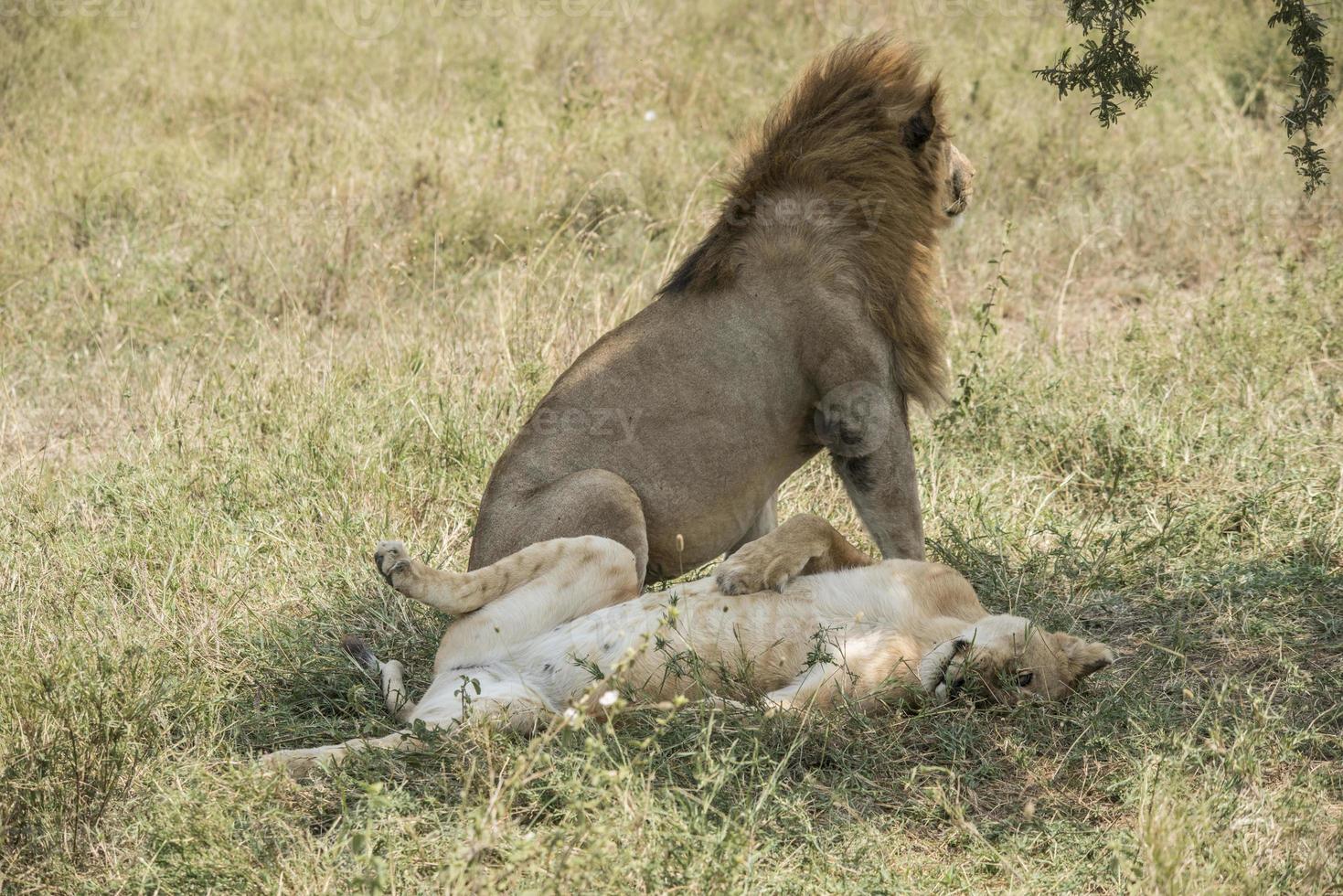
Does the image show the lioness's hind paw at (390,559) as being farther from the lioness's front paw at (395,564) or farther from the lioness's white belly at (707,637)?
the lioness's white belly at (707,637)

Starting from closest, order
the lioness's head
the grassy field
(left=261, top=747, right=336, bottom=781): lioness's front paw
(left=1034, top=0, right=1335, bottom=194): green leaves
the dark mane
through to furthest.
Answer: the grassy field → (left=261, top=747, right=336, bottom=781): lioness's front paw → the lioness's head → (left=1034, top=0, right=1335, bottom=194): green leaves → the dark mane

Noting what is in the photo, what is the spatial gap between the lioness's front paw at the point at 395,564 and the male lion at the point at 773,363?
0.42 m

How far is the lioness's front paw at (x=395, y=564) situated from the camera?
3502 millimetres

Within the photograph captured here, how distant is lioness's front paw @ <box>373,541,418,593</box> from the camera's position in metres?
3.50

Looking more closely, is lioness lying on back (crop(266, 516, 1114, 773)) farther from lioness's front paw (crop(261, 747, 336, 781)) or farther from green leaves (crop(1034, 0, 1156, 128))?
green leaves (crop(1034, 0, 1156, 128))

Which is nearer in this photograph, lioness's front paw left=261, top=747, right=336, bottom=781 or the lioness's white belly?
lioness's front paw left=261, top=747, right=336, bottom=781

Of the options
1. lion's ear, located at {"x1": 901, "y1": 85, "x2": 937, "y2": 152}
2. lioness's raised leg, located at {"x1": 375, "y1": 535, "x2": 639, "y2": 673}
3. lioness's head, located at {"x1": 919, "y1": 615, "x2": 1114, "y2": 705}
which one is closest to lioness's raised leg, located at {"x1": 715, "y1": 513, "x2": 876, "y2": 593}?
lioness's raised leg, located at {"x1": 375, "y1": 535, "x2": 639, "y2": 673}

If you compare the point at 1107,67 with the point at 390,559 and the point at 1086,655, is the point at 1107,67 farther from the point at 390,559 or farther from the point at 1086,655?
the point at 390,559

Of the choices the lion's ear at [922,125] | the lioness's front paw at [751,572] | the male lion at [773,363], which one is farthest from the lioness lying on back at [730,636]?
the lion's ear at [922,125]

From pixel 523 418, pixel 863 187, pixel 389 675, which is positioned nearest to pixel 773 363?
pixel 863 187

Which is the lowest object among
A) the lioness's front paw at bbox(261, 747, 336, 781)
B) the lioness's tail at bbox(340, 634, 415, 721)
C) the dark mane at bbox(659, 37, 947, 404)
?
the lioness's tail at bbox(340, 634, 415, 721)

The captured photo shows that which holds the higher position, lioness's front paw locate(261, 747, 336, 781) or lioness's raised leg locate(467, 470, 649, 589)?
lioness's raised leg locate(467, 470, 649, 589)

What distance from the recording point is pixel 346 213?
6.96m

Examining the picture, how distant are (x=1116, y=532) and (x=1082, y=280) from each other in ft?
9.40
